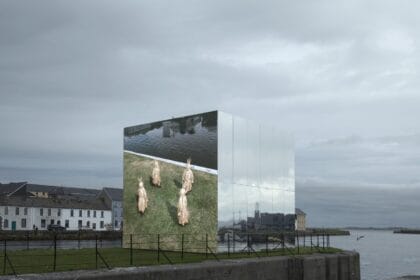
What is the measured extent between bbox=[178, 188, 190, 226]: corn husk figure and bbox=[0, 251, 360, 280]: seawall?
6318mm

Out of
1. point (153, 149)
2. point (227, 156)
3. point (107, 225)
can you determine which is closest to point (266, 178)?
point (227, 156)

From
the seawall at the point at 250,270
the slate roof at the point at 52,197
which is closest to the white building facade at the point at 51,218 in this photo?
the slate roof at the point at 52,197

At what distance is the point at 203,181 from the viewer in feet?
106

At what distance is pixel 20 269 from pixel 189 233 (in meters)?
12.4

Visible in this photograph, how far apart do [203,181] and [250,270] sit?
710 centimetres

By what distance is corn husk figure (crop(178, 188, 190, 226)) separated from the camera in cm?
3303

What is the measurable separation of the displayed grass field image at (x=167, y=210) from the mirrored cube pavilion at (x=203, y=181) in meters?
0.05

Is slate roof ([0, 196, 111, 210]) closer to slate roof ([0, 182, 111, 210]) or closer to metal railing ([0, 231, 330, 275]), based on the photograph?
slate roof ([0, 182, 111, 210])

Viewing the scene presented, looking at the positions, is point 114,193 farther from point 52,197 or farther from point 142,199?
point 142,199

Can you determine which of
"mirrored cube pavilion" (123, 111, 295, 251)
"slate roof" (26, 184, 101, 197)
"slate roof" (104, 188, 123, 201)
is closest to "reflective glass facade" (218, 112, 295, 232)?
"mirrored cube pavilion" (123, 111, 295, 251)

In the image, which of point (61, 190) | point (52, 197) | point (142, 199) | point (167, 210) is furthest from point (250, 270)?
point (61, 190)

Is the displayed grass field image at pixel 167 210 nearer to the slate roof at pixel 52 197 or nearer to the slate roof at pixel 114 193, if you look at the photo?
the slate roof at pixel 52 197

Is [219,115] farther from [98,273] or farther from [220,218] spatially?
[98,273]

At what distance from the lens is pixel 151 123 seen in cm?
3700
